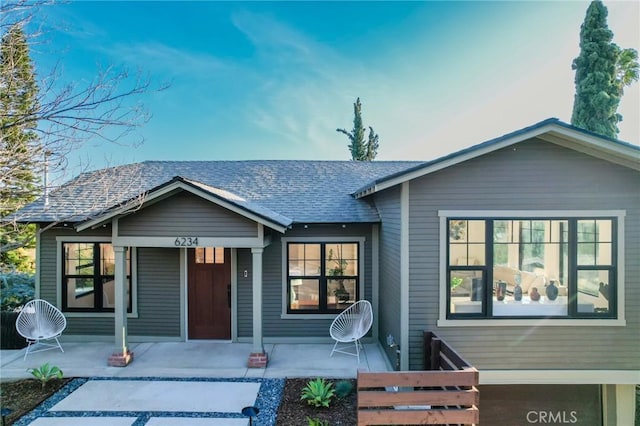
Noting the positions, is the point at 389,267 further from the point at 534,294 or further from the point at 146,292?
the point at 146,292

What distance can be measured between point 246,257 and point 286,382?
2.82 meters

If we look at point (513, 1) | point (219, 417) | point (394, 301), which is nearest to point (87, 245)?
point (219, 417)

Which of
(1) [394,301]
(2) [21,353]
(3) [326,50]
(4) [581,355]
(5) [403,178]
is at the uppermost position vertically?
(3) [326,50]

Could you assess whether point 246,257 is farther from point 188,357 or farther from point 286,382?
point 286,382

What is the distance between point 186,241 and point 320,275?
9.88ft

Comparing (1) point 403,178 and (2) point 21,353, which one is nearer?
(1) point 403,178

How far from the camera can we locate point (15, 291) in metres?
8.98

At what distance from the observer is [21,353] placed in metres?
6.42

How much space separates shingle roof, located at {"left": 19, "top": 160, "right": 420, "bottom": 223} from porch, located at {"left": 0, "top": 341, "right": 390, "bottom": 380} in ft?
9.22

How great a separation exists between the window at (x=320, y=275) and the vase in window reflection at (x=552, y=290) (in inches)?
142

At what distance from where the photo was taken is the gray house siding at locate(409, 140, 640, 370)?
523cm

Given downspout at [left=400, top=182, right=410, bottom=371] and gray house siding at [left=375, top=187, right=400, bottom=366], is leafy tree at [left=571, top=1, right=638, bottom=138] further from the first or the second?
downspout at [left=400, top=182, right=410, bottom=371]

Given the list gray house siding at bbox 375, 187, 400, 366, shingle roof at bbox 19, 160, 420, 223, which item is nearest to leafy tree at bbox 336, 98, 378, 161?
shingle roof at bbox 19, 160, 420, 223

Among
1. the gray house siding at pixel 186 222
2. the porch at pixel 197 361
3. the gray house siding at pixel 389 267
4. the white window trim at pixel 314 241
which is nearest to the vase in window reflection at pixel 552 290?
the gray house siding at pixel 389 267
